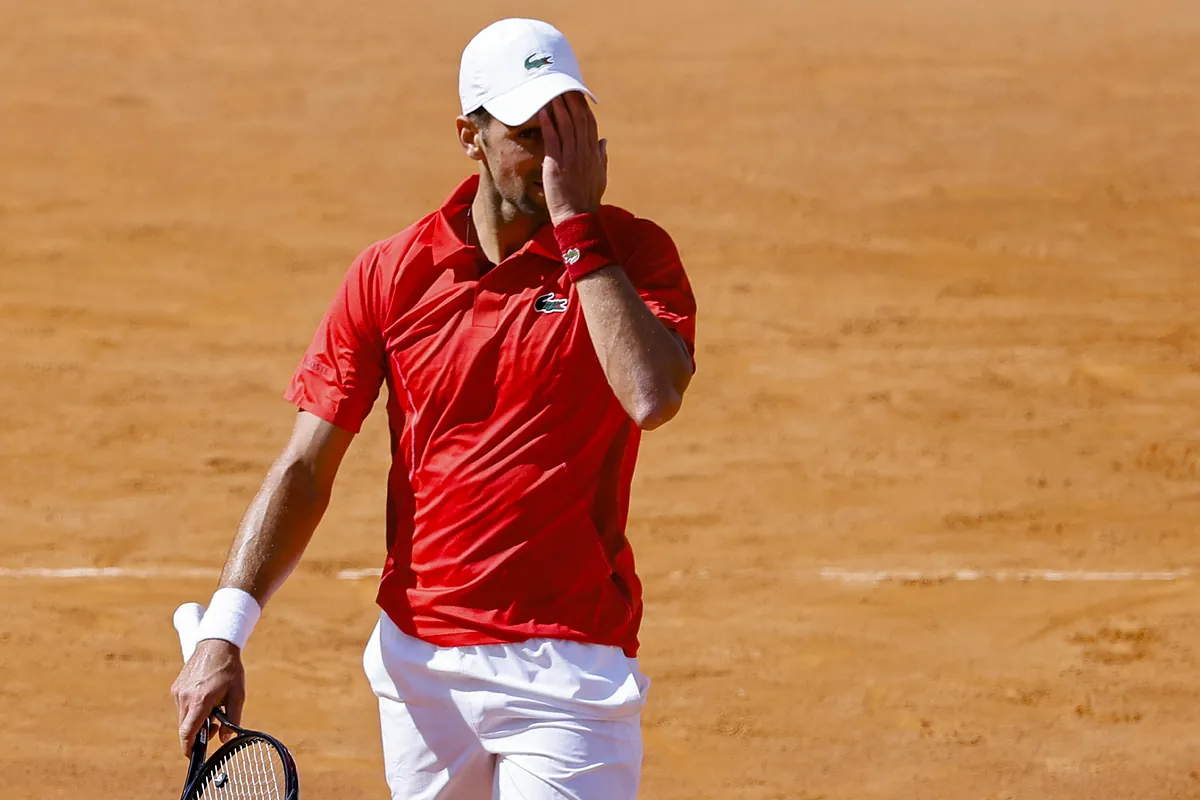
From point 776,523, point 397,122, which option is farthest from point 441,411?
point 397,122

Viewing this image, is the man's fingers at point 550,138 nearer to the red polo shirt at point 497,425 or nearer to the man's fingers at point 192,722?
the red polo shirt at point 497,425

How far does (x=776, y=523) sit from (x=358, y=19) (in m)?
8.82

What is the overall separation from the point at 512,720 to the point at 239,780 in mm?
688

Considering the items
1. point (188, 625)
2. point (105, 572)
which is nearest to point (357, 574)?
point (105, 572)

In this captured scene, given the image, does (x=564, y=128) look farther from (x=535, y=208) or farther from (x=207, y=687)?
(x=207, y=687)

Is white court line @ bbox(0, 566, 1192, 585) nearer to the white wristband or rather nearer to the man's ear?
the white wristband

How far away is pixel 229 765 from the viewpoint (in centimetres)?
363

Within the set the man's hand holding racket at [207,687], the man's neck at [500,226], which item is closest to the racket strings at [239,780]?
the man's hand holding racket at [207,687]

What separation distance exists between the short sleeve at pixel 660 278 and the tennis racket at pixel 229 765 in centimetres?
118

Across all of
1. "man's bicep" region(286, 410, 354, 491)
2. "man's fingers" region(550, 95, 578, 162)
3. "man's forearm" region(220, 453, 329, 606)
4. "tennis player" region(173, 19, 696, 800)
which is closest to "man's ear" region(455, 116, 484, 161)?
"tennis player" region(173, 19, 696, 800)

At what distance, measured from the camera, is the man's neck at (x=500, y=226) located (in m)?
3.63

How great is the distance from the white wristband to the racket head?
16 centimetres

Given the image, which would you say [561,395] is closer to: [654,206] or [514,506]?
[514,506]

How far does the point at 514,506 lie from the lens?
3479 mm
